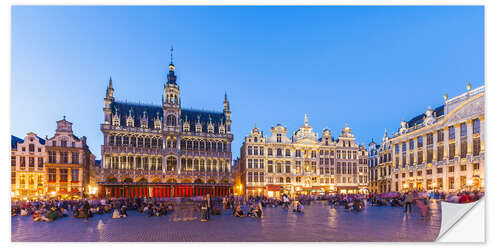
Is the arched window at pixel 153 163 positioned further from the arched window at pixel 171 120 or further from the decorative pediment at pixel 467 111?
the decorative pediment at pixel 467 111

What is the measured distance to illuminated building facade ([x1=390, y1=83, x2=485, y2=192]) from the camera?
41.2 m

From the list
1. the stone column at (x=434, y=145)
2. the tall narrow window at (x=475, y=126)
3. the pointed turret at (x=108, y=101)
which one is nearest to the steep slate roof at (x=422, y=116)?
the stone column at (x=434, y=145)

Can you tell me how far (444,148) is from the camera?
48.5 metres

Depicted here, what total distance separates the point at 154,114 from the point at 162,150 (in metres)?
7.63

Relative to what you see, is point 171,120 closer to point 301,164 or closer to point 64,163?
point 64,163

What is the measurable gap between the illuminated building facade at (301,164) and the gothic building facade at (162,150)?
5020 mm

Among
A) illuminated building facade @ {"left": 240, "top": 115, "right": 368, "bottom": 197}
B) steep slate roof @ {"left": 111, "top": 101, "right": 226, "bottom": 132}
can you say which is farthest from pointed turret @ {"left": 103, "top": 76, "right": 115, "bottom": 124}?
illuminated building facade @ {"left": 240, "top": 115, "right": 368, "bottom": 197}

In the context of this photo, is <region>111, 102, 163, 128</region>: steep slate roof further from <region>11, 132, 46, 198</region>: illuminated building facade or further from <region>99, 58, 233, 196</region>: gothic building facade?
<region>11, 132, 46, 198</region>: illuminated building facade

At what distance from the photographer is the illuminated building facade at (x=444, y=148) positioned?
41156 millimetres

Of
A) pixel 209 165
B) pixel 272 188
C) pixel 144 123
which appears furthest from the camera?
pixel 272 188

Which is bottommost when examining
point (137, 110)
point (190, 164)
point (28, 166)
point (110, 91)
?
point (190, 164)

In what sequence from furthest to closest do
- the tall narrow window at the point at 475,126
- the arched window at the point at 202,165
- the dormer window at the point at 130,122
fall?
the arched window at the point at 202,165
the dormer window at the point at 130,122
the tall narrow window at the point at 475,126

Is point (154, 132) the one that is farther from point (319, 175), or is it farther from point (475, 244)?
point (475, 244)

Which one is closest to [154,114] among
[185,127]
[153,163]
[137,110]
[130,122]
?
[137,110]
